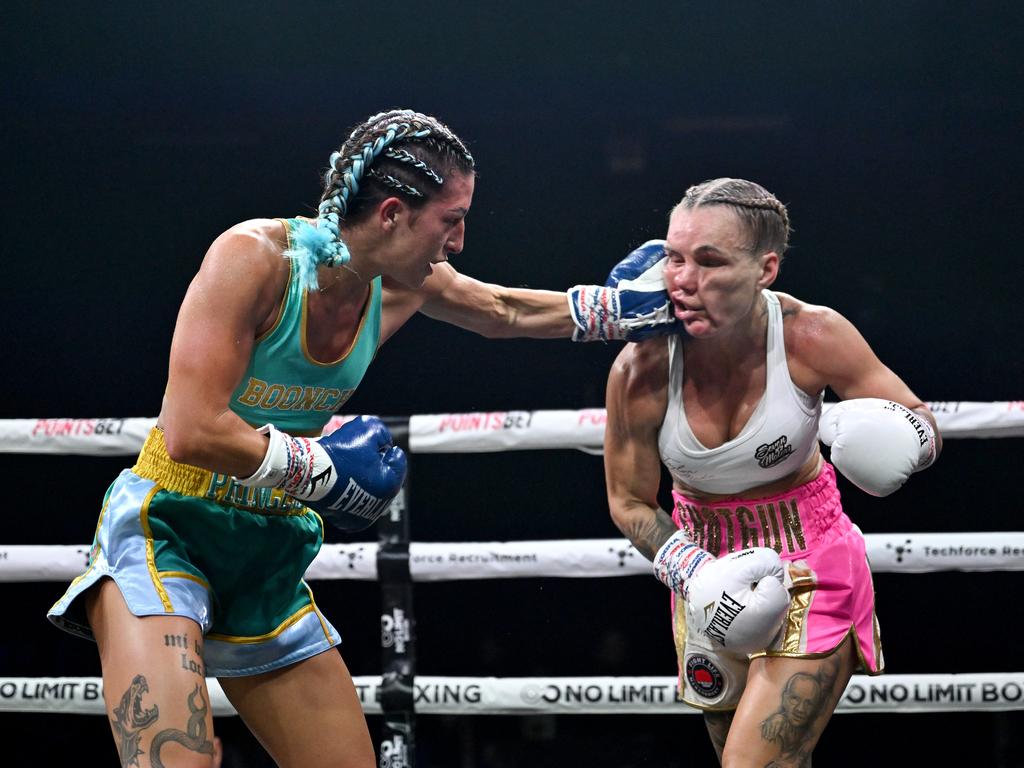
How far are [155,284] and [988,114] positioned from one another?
278 centimetres

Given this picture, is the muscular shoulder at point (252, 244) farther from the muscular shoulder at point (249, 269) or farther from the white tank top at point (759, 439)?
the white tank top at point (759, 439)

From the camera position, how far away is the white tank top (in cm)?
218

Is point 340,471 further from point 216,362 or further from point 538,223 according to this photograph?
point 538,223

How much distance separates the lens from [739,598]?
201 cm

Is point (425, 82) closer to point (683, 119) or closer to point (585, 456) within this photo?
point (683, 119)

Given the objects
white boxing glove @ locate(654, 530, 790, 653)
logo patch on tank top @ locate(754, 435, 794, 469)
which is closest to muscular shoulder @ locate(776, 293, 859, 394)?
logo patch on tank top @ locate(754, 435, 794, 469)

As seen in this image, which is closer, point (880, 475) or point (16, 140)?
point (880, 475)

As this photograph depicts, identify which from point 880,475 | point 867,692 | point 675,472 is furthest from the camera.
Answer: point 867,692

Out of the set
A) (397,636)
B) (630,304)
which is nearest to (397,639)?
(397,636)

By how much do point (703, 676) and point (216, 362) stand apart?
115cm

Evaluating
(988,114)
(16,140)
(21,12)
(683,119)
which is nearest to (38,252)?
(16,140)

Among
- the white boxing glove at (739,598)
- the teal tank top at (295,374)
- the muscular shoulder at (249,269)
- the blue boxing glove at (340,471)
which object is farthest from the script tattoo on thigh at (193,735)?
the white boxing glove at (739,598)

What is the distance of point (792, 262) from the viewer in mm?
3727

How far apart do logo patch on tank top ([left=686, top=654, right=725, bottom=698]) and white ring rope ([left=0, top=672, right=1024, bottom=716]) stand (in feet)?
2.19
